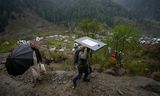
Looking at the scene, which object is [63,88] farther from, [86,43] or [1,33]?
[1,33]

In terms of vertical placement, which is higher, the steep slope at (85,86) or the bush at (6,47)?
the steep slope at (85,86)

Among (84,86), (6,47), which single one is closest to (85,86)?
(84,86)

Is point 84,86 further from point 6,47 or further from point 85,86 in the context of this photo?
point 6,47

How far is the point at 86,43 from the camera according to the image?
41.6 feet

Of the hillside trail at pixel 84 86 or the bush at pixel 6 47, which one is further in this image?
the bush at pixel 6 47

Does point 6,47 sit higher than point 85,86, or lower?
lower

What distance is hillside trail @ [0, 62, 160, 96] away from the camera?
13.4 m

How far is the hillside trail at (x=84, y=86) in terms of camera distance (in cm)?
1337

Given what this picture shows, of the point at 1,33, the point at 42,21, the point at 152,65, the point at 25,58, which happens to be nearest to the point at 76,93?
the point at 25,58

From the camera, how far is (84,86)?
13.6 metres

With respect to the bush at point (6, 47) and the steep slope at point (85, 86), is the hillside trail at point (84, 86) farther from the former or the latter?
the bush at point (6, 47)

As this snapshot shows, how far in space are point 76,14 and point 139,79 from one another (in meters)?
176

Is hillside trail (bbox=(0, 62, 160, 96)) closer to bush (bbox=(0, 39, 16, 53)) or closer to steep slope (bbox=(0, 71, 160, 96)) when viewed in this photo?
steep slope (bbox=(0, 71, 160, 96))

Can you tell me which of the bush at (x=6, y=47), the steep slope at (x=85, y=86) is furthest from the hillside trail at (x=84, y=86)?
the bush at (x=6, y=47)
